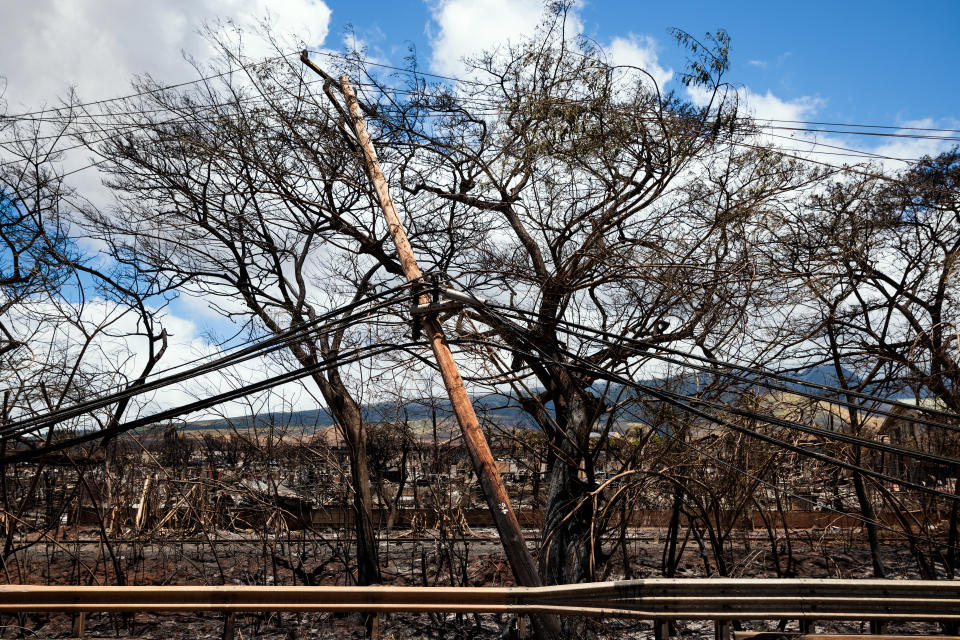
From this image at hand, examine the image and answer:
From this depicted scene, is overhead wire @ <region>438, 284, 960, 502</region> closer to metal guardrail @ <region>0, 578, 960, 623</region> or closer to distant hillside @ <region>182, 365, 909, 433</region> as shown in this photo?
metal guardrail @ <region>0, 578, 960, 623</region>

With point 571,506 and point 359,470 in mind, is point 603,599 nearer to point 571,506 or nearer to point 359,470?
point 571,506

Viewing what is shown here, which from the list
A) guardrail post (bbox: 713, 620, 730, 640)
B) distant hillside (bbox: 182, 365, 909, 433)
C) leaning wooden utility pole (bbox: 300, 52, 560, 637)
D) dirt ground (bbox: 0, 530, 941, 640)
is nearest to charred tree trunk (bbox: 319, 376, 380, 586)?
distant hillside (bbox: 182, 365, 909, 433)

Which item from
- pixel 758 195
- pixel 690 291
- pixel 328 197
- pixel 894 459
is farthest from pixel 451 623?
pixel 894 459

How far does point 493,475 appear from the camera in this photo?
6.04m

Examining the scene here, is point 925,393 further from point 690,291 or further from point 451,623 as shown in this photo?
point 451,623

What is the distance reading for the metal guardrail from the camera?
3.85 m

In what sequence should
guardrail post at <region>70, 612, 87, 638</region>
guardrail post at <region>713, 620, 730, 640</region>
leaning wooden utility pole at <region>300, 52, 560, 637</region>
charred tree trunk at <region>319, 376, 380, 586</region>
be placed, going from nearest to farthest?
guardrail post at <region>713, 620, 730, 640</region>, guardrail post at <region>70, 612, 87, 638</region>, leaning wooden utility pole at <region>300, 52, 560, 637</region>, charred tree trunk at <region>319, 376, 380, 586</region>

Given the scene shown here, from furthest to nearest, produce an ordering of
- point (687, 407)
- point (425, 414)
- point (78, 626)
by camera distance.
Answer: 1. point (425, 414)
2. point (687, 407)
3. point (78, 626)

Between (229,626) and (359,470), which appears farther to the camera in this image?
(359,470)

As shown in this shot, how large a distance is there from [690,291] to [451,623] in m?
6.87

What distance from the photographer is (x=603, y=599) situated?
13.2ft

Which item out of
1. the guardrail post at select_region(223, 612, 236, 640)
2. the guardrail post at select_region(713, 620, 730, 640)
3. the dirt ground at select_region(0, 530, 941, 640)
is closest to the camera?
the guardrail post at select_region(713, 620, 730, 640)

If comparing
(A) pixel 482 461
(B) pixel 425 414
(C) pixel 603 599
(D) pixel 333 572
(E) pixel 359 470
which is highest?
(B) pixel 425 414

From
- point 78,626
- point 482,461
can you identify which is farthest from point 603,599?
point 78,626
